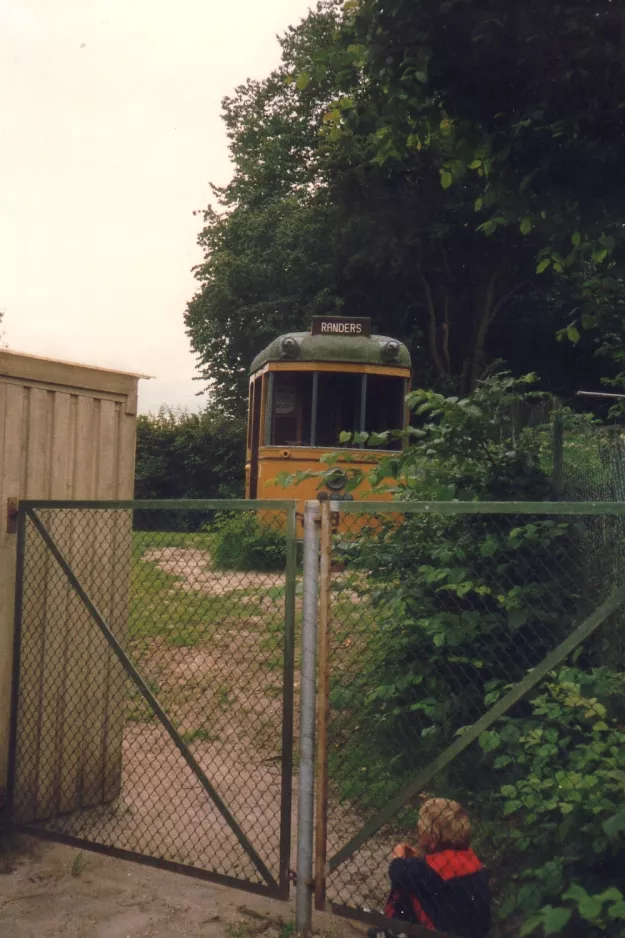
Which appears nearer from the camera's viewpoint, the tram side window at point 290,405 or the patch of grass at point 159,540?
the patch of grass at point 159,540

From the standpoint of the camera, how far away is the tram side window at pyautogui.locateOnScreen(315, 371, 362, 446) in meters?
12.1

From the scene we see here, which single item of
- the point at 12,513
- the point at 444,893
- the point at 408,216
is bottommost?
the point at 444,893

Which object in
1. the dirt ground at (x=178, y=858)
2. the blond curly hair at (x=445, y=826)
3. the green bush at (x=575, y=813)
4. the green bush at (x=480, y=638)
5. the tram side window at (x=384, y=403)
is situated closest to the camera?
the green bush at (x=575, y=813)

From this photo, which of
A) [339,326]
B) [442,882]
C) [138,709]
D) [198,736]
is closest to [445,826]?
[442,882]

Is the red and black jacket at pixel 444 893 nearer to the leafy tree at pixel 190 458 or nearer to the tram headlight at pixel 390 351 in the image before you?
the tram headlight at pixel 390 351

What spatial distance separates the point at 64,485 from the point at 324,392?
7.68 m

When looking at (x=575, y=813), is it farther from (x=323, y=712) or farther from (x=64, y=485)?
(x=64, y=485)

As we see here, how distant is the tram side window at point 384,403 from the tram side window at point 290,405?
2.64 ft

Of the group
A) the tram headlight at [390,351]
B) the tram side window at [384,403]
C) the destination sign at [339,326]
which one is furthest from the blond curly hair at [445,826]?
the destination sign at [339,326]

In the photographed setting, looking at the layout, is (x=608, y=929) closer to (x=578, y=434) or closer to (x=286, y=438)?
(x=578, y=434)

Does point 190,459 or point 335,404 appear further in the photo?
point 190,459

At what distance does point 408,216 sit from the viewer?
22.1m

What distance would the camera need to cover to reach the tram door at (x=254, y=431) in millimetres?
12812

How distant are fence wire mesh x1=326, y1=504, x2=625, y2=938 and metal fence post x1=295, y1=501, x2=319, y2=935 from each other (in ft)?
0.45
